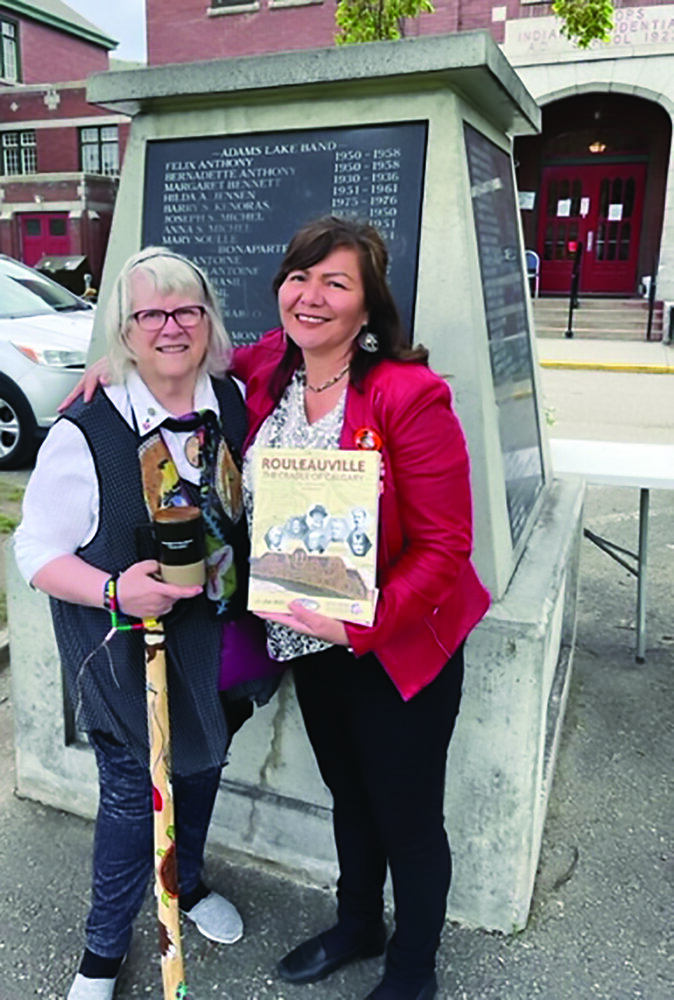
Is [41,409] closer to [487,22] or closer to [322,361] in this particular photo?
[322,361]

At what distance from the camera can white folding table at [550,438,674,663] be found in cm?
369

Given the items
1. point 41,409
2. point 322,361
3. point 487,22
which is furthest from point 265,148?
point 487,22

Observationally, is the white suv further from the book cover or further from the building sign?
the building sign

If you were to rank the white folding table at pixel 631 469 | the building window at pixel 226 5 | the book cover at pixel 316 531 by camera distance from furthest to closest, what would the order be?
the building window at pixel 226 5 < the white folding table at pixel 631 469 < the book cover at pixel 316 531

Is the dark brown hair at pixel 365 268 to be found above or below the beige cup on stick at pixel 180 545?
above

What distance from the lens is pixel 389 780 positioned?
76.5 inches

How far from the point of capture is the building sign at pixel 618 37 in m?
16.7

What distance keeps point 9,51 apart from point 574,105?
23867 millimetres

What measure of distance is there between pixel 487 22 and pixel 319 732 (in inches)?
739

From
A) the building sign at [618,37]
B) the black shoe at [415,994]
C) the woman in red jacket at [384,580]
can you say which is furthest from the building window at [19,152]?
the black shoe at [415,994]

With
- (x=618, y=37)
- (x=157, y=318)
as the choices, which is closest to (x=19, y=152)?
(x=618, y=37)

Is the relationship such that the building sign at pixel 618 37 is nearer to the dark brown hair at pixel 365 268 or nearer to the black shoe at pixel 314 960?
the dark brown hair at pixel 365 268

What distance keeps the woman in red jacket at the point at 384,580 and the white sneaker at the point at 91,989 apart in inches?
25.6

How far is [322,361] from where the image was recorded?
185 centimetres
